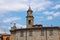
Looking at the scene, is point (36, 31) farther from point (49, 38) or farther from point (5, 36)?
point (5, 36)

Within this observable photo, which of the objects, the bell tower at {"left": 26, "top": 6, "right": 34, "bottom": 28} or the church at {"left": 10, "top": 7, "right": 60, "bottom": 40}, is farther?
the bell tower at {"left": 26, "top": 6, "right": 34, "bottom": 28}

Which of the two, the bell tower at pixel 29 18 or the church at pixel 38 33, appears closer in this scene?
the church at pixel 38 33

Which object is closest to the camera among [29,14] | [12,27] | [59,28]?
[59,28]

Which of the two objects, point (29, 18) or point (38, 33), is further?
point (29, 18)

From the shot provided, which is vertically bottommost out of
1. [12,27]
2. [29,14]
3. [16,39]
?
[16,39]

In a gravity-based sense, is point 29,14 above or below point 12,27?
above

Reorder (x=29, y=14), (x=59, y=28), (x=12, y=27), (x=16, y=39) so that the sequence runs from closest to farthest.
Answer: (x=59, y=28) → (x=16, y=39) → (x=12, y=27) → (x=29, y=14)

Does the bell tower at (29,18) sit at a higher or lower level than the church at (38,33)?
higher

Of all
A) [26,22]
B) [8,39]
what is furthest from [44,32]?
[8,39]

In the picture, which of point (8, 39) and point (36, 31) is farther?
point (8, 39)

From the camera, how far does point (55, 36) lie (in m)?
53.2

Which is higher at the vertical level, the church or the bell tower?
the bell tower

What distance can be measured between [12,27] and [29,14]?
8061 mm

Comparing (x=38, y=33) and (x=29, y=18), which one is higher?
(x=29, y=18)
